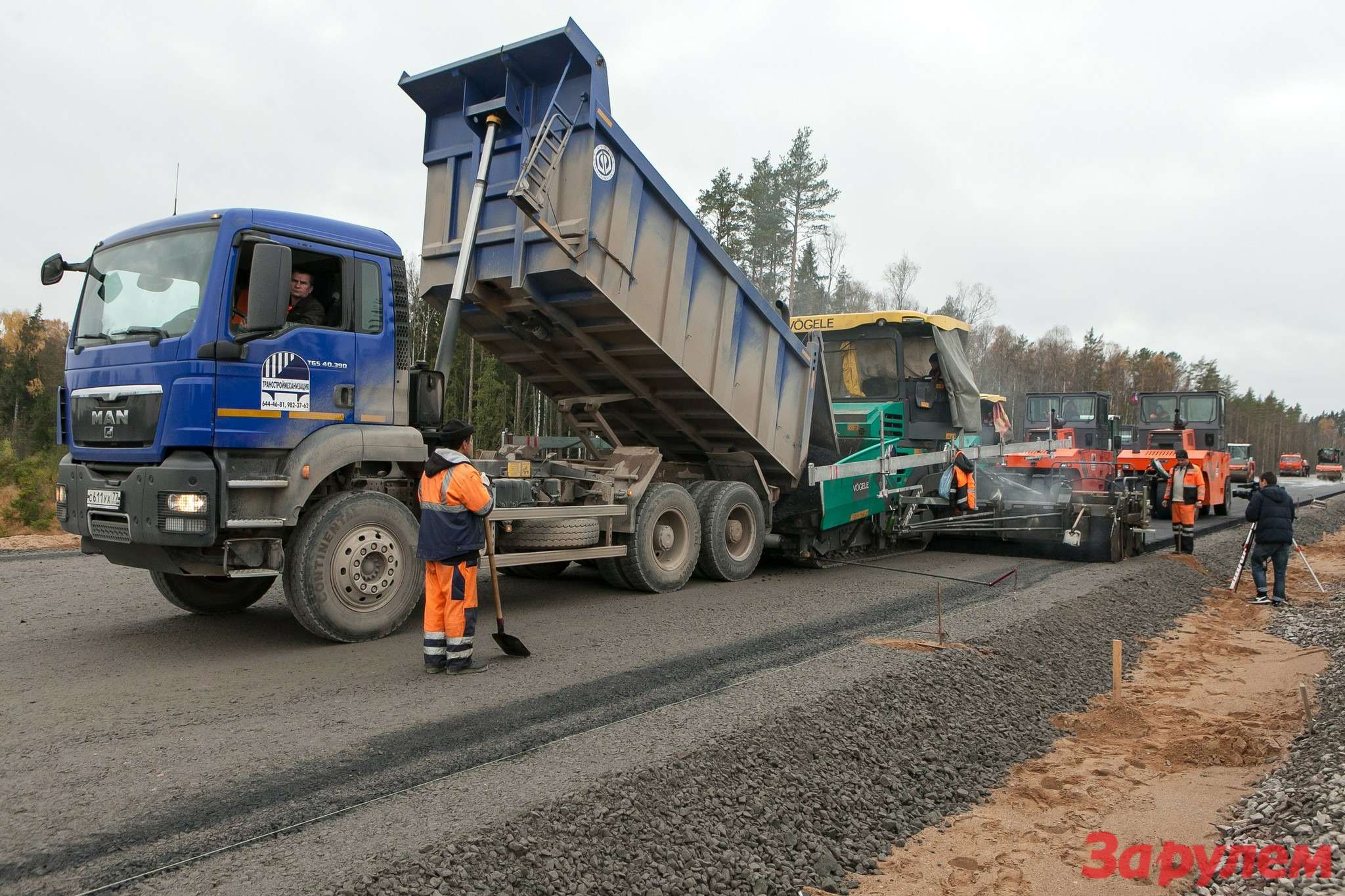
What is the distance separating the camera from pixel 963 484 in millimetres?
10758

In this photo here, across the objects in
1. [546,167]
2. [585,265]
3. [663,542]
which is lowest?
[663,542]

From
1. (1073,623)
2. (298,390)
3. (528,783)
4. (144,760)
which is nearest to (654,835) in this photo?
(528,783)

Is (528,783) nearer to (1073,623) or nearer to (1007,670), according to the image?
(1007,670)

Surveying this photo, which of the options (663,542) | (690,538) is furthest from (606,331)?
(690,538)

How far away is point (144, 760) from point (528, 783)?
171cm

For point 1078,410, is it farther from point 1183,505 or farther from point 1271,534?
point 1271,534

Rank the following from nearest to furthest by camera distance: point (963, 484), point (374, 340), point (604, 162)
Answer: point (374, 340)
point (604, 162)
point (963, 484)

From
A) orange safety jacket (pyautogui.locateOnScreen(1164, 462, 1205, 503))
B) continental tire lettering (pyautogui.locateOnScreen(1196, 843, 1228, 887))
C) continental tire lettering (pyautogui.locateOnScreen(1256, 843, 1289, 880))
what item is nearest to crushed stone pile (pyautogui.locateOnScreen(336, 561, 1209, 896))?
continental tire lettering (pyautogui.locateOnScreen(1196, 843, 1228, 887))

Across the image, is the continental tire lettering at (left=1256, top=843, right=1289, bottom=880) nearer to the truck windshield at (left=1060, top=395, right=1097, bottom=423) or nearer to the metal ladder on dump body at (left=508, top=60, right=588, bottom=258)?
the metal ladder on dump body at (left=508, top=60, right=588, bottom=258)

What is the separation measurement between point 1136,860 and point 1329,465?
6369cm

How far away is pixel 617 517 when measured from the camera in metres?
7.92

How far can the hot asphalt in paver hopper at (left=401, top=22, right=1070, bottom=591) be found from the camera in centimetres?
689

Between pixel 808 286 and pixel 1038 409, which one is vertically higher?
pixel 808 286

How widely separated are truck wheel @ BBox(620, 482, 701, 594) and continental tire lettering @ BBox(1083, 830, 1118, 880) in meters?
4.68
